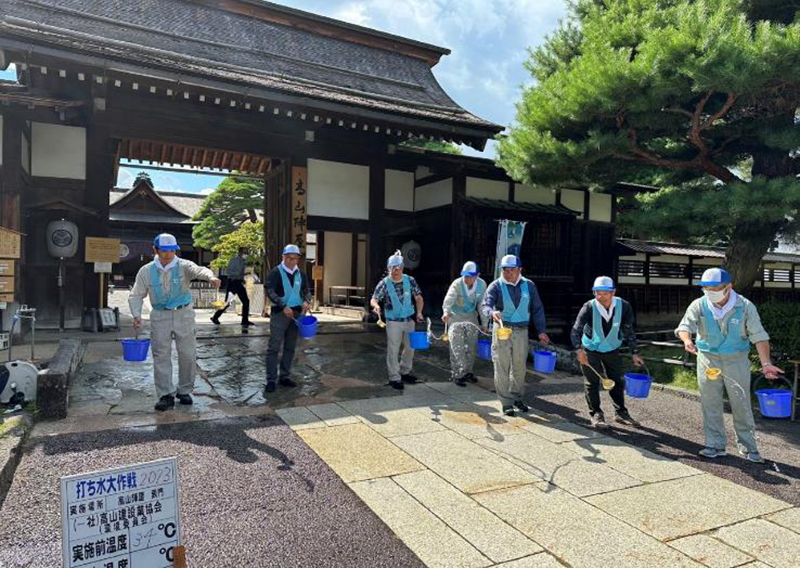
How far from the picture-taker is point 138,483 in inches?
84.3

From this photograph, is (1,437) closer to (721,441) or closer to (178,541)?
(178,541)

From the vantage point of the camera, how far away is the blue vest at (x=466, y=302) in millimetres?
7016

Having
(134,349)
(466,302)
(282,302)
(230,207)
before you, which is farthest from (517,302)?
(230,207)

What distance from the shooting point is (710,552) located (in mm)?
3043

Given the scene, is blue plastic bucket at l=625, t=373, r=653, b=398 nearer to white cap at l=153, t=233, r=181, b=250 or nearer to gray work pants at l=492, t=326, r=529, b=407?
gray work pants at l=492, t=326, r=529, b=407

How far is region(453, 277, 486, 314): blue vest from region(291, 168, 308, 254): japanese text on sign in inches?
202

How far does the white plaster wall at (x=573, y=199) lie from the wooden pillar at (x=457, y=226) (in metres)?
3.70

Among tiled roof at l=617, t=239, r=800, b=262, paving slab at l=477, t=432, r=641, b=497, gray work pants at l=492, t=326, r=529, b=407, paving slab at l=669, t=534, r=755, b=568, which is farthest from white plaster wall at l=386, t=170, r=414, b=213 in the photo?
paving slab at l=669, t=534, r=755, b=568

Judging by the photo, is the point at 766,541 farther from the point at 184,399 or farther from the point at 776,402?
the point at 184,399

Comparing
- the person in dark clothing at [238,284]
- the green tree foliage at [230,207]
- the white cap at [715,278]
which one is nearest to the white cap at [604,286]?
the white cap at [715,278]

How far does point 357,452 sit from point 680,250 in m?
16.7

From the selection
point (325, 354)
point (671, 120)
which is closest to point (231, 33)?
point (325, 354)

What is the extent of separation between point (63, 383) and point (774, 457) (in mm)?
6906

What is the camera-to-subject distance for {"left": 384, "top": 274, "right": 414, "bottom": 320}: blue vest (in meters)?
6.66
